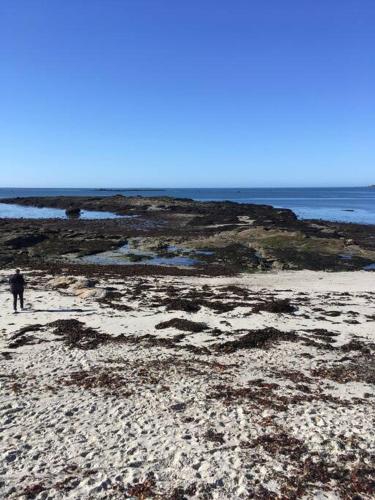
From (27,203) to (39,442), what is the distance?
118488 mm

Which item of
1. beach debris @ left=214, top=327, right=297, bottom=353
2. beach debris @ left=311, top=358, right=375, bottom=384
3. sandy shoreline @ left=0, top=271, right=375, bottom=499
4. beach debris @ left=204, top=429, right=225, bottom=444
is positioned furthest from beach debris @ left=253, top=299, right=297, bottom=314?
beach debris @ left=204, top=429, right=225, bottom=444

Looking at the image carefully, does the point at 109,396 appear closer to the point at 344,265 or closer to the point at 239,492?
the point at 239,492

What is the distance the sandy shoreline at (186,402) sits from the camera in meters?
8.09

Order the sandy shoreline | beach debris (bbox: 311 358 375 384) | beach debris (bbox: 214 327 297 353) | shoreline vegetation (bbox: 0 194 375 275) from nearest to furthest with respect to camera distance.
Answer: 1. the sandy shoreline
2. beach debris (bbox: 311 358 375 384)
3. beach debris (bbox: 214 327 297 353)
4. shoreline vegetation (bbox: 0 194 375 275)

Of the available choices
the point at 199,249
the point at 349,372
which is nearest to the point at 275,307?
the point at 349,372

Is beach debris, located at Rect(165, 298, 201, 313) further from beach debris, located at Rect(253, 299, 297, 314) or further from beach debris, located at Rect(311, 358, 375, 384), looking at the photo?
beach debris, located at Rect(311, 358, 375, 384)

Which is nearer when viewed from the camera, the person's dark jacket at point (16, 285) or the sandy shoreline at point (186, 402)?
the sandy shoreline at point (186, 402)

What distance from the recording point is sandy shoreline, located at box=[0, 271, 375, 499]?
8.09 metres

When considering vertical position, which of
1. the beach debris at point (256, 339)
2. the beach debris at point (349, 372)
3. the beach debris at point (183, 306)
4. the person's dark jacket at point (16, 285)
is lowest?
the beach debris at point (349, 372)

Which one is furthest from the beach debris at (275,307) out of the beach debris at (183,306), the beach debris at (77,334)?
the beach debris at (77,334)

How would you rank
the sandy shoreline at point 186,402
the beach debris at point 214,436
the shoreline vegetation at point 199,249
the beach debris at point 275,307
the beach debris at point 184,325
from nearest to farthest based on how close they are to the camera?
the sandy shoreline at point 186,402
the beach debris at point 214,436
the beach debris at point 184,325
the beach debris at point 275,307
the shoreline vegetation at point 199,249

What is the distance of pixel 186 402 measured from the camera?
440 inches

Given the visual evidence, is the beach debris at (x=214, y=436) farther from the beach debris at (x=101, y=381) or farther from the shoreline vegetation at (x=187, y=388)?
the beach debris at (x=101, y=381)

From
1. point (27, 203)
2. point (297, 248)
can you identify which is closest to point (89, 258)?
point (297, 248)
